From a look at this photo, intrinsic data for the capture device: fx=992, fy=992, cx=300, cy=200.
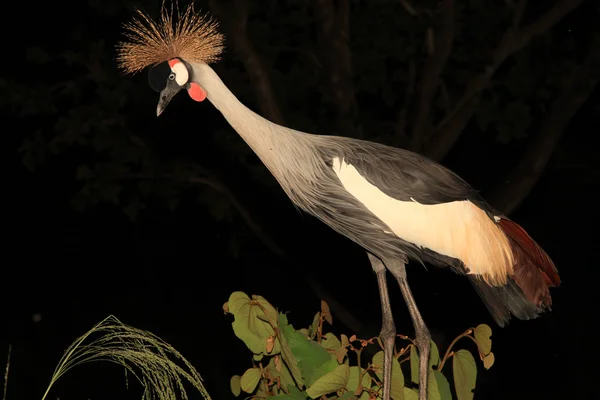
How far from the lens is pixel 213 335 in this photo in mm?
6559

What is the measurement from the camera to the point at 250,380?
283 centimetres

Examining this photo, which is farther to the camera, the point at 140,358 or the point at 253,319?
the point at 253,319

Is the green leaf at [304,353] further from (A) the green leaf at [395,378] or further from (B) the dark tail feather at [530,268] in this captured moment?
(B) the dark tail feather at [530,268]

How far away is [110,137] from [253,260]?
1.68m

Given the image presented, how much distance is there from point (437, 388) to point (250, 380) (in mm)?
560

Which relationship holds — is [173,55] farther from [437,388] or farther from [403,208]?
[437,388]

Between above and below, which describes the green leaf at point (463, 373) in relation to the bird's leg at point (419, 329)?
below

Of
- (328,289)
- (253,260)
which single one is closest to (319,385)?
(328,289)

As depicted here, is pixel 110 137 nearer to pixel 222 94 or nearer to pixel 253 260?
pixel 253 260

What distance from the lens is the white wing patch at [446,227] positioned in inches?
112

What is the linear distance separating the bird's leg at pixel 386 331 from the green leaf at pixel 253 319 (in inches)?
12.5

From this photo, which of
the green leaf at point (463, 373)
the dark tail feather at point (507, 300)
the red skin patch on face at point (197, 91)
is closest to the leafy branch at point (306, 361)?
the green leaf at point (463, 373)

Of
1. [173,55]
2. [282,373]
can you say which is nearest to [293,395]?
[282,373]

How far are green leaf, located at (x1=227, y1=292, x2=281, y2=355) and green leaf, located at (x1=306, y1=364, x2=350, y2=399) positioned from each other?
0.23 metres
